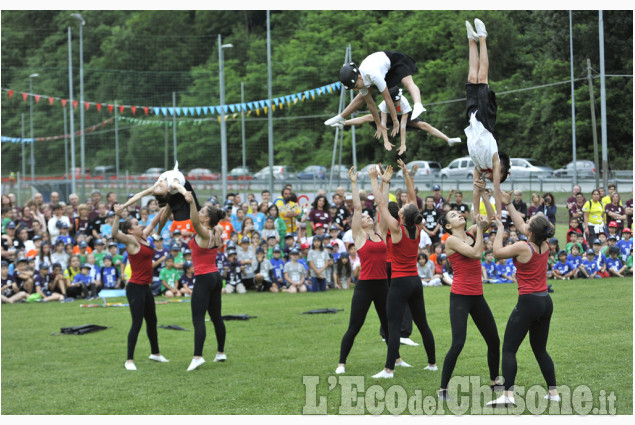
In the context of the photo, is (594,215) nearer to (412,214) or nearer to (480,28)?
(412,214)

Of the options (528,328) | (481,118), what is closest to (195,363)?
(528,328)

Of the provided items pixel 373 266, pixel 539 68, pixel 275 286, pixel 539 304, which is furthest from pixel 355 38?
pixel 539 304

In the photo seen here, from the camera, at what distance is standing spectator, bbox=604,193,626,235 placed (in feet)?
53.3

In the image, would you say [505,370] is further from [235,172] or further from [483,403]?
[235,172]

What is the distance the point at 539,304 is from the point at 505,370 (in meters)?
0.64

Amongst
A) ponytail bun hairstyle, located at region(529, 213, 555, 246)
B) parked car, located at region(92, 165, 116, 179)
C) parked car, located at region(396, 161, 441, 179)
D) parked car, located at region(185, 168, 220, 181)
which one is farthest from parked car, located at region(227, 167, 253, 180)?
ponytail bun hairstyle, located at region(529, 213, 555, 246)

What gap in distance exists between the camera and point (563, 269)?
626 inches

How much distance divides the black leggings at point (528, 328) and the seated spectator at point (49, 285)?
35.8ft

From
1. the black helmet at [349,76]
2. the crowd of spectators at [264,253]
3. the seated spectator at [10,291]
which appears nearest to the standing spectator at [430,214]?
Result: the crowd of spectators at [264,253]

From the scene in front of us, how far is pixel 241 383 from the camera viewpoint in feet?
28.6

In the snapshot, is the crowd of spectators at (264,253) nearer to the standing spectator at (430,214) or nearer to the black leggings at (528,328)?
the standing spectator at (430,214)

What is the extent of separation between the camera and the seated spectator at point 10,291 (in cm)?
1546

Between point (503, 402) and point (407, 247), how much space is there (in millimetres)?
1885

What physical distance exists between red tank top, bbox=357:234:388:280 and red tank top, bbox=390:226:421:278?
44cm
